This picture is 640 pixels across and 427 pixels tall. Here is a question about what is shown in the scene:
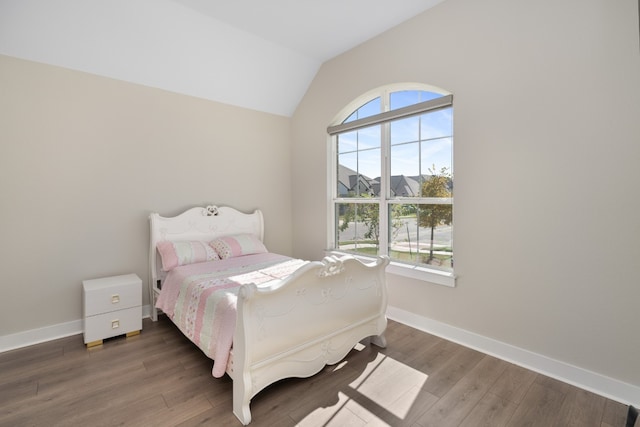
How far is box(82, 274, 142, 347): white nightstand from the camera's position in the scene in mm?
2557

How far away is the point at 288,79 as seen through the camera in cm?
383

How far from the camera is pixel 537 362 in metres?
2.22

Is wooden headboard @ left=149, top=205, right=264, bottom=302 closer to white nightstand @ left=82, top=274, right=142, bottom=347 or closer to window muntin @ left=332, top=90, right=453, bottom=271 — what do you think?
white nightstand @ left=82, top=274, right=142, bottom=347

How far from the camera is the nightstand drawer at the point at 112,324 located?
2553 millimetres

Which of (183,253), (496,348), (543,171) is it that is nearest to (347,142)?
(543,171)

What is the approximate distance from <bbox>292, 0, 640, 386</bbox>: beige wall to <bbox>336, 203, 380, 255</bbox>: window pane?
76cm

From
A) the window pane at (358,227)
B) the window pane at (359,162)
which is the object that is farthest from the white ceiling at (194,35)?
the window pane at (358,227)

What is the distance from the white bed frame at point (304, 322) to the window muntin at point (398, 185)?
30.3 inches

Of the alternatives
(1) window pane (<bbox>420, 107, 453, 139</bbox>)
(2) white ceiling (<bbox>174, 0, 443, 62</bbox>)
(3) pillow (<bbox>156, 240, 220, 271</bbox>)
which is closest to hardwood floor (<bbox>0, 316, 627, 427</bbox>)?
(3) pillow (<bbox>156, 240, 220, 271</bbox>)

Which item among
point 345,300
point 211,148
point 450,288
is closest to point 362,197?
point 450,288

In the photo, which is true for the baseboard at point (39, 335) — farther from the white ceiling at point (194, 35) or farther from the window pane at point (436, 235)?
the window pane at point (436, 235)

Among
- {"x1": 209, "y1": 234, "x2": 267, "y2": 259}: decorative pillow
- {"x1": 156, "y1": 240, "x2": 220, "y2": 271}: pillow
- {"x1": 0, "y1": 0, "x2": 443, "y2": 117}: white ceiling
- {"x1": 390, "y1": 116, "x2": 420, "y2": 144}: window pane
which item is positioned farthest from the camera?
{"x1": 209, "y1": 234, "x2": 267, "y2": 259}: decorative pillow

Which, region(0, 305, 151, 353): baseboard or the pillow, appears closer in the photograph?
region(0, 305, 151, 353): baseboard

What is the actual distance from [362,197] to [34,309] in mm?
3287
